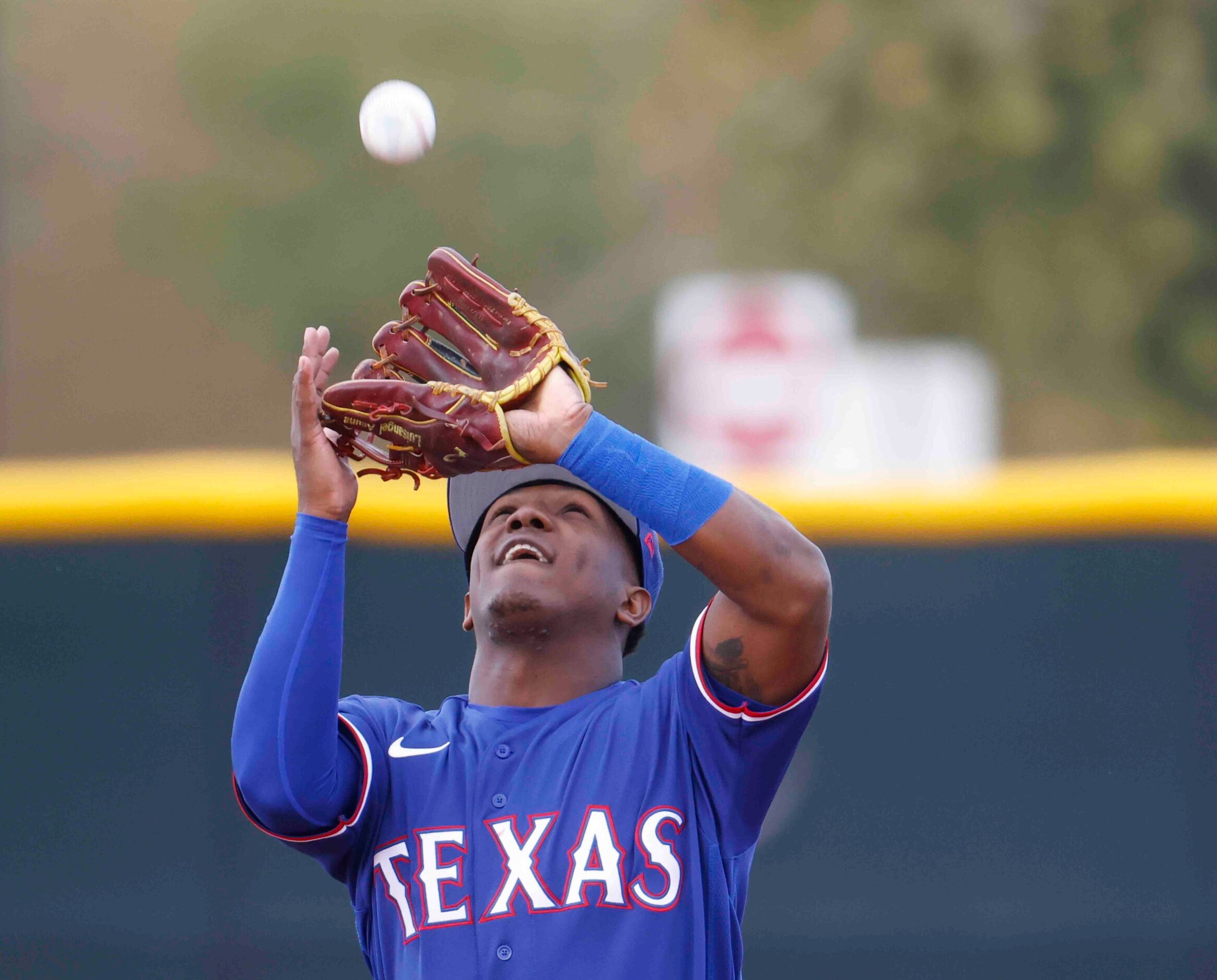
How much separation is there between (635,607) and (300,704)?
2.21 feet

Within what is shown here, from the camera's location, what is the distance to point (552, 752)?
2373 millimetres

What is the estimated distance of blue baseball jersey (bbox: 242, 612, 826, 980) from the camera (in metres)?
2.20

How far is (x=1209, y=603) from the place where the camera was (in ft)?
14.9

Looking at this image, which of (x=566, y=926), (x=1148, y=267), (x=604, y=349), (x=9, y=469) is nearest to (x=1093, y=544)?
(x=566, y=926)

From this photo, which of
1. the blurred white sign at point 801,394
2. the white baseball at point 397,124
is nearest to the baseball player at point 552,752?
the white baseball at point 397,124

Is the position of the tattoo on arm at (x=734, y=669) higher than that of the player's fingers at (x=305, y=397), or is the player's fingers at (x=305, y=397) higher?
the player's fingers at (x=305, y=397)

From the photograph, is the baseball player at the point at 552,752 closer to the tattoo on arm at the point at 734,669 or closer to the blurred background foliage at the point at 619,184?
the tattoo on arm at the point at 734,669

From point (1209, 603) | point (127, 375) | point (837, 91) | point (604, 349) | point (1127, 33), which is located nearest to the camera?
point (1209, 603)

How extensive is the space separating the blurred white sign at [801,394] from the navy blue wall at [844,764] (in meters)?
1.35

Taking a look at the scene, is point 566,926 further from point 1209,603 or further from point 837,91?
point 837,91

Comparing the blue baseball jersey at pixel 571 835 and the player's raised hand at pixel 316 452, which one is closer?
the blue baseball jersey at pixel 571 835

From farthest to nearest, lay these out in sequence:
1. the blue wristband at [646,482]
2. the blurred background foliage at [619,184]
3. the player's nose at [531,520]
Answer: the blurred background foliage at [619,184], the player's nose at [531,520], the blue wristband at [646,482]

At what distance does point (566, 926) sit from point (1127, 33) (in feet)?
33.5

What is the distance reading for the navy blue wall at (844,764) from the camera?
14.6ft
